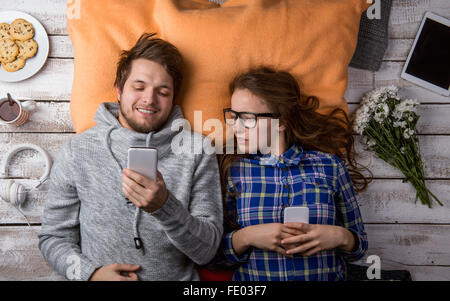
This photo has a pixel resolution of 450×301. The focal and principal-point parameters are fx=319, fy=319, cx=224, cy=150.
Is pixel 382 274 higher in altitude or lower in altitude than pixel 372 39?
lower

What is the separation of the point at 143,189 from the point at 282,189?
508 millimetres

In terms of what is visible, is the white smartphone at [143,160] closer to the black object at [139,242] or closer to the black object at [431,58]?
the black object at [139,242]

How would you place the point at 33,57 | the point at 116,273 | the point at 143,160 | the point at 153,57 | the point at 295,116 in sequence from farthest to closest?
1. the point at 33,57
2. the point at 295,116
3. the point at 153,57
4. the point at 116,273
5. the point at 143,160

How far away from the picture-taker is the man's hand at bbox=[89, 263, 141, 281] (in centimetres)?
98

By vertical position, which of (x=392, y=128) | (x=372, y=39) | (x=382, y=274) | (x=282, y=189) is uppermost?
(x=372, y=39)

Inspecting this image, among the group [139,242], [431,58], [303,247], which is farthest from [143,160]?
[431,58]

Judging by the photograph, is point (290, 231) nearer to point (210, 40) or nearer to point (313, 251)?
point (313, 251)

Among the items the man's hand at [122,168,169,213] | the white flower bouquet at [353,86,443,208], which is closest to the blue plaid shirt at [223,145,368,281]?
the white flower bouquet at [353,86,443,208]

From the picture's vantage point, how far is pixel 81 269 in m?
1.01

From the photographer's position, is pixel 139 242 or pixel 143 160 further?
pixel 139 242

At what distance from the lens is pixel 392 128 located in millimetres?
1303

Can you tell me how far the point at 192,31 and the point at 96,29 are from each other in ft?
1.16

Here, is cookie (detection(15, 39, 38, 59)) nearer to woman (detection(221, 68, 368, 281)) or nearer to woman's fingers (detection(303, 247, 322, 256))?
woman (detection(221, 68, 368, 281))

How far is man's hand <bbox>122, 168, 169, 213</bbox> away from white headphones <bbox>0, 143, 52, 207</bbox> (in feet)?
1.96
